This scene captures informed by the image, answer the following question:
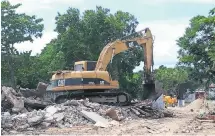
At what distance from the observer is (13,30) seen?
109 feet

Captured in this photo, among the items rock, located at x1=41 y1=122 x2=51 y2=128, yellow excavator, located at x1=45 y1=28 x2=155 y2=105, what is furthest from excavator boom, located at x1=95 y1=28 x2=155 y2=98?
rock, located at x1=41 y1=122 x2=51 y2=128

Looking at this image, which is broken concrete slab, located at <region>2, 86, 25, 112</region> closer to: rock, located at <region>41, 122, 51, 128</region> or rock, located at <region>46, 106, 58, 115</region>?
rock, located at <region>46, 106, 58, 115</region>

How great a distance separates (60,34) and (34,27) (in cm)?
891

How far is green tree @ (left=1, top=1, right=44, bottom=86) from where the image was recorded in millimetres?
32500

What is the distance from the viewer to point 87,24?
139 ft

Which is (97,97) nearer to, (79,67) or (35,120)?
(79,67)

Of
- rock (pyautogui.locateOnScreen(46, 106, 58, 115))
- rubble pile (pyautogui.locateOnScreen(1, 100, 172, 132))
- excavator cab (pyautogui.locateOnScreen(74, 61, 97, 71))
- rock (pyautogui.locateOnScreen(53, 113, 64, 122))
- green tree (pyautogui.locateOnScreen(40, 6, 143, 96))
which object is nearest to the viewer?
rubble pile (pyautogui.locateOnScreen(1, 100, 172, 132))

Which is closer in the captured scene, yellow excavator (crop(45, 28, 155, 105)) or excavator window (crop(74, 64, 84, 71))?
yellow excavator (crop(45, 28, 155, 105))

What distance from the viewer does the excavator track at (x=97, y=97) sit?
21609 millimetres

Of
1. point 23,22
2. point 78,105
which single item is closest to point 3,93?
point 78,105

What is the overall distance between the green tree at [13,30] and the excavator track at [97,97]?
11692 millimetres

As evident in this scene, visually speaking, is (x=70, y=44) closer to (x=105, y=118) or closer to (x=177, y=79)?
(x=105, y=118)

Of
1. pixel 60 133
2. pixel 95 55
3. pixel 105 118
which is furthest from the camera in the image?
pixel 95 55

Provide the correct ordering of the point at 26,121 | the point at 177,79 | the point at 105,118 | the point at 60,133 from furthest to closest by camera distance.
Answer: the point at 177,79, the point at 105,118, the point at 26,121, the point at 60,133
